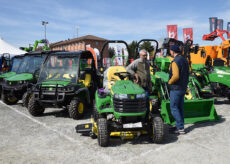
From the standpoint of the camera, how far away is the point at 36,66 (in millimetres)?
8750

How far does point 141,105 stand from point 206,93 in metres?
4.24

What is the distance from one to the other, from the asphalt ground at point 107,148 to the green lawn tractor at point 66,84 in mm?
688


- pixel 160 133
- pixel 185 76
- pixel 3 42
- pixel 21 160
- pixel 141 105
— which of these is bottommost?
pixel 21 160

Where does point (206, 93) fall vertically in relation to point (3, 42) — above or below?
below

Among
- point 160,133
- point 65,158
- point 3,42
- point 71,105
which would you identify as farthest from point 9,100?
point 3,42

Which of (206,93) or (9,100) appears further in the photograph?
(9,100)

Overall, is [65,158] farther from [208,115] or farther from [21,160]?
[208,115]

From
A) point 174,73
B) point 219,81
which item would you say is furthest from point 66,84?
point 219,81

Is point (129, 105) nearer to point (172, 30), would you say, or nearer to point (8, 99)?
point (8, 99)

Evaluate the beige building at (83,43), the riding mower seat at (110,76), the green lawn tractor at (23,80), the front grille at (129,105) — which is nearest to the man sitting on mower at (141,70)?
the riding mower seat at (110,76)

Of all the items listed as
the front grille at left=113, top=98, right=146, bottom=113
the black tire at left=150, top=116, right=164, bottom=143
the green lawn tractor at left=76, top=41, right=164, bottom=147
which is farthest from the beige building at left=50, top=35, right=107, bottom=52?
the black tire at left=150, top=116, right=164, bottom=143

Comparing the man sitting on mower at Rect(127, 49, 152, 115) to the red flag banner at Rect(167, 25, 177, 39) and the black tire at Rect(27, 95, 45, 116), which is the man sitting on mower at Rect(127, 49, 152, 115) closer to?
the black tire at Rect(27, 95, 45, 116)

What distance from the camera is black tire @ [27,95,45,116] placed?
6.60m

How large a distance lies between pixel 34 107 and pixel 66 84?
1269 millimetres
